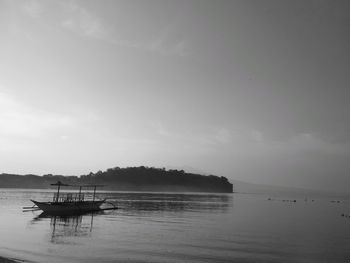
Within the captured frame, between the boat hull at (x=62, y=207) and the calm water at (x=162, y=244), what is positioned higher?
the boat hull at (x=62, y=207)

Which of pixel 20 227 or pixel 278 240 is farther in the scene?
pixel 20 227

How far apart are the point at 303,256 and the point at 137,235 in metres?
22.2

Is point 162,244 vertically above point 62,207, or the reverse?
point 62,207

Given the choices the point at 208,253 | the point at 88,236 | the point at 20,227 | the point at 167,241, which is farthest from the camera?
the point at 20,227

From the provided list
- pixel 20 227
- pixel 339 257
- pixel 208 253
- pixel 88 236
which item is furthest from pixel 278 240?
pixel 20 227

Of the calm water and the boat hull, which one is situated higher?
the boat hull

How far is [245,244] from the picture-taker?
150 ft

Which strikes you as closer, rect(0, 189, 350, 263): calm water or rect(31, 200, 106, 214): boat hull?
rect(0, 189, 350, 263): calm water

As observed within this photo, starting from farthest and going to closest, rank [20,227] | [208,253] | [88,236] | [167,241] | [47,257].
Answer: [20,227] → [88,236] → [167,241] → [208,253] → [47,257]

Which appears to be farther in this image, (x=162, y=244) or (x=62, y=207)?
(x=62, y=207)

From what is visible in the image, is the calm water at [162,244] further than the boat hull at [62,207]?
No

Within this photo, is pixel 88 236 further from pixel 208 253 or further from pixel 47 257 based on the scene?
pixel 208 253

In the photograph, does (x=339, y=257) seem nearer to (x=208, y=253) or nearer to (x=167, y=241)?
(x=208, y=253)

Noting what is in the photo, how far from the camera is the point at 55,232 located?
5147 centimetres
